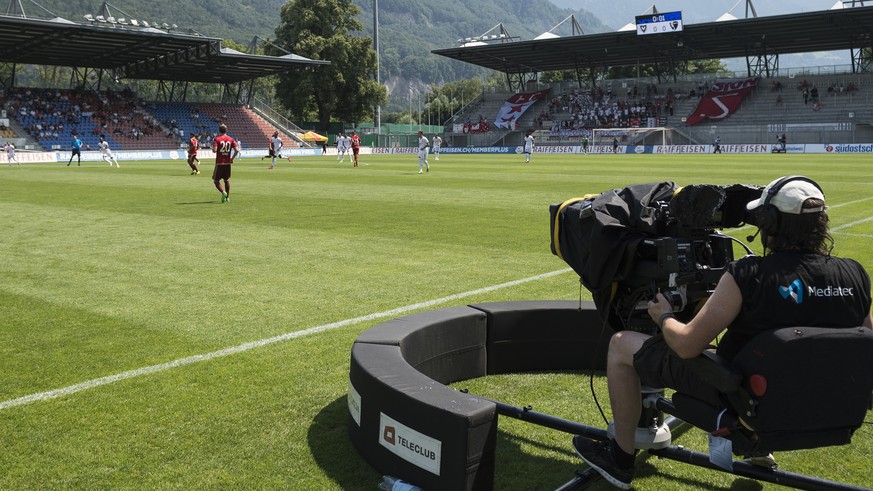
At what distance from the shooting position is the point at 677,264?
3305 millimetres

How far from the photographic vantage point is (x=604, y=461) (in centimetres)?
355

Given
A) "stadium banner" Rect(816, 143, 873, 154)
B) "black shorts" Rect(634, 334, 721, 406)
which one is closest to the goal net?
"stadium banner" Rect(816, 143, 873, 154)

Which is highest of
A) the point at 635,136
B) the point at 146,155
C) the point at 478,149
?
the point at 635,136

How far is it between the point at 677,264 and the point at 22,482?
317 cm

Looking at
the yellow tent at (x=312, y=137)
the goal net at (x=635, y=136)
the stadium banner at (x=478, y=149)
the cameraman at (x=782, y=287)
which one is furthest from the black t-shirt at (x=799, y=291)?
the yellow tent at (x=312, y=137)

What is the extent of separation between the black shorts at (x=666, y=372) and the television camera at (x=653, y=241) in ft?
0.66

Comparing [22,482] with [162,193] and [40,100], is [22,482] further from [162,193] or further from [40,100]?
[40,100]

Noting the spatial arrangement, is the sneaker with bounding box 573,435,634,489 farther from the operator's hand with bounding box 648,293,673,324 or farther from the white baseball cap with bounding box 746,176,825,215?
the white baseball cap with bounding box 746,176,825,215

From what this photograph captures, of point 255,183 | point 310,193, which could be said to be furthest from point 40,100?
point 310,193

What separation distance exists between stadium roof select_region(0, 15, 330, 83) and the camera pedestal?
164 ft

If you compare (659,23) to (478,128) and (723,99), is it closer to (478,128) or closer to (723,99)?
(723,99)

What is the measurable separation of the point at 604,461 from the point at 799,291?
1.26 meters

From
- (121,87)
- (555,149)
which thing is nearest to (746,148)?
(555,149)

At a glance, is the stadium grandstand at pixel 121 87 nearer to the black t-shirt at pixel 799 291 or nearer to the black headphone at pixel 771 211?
the black headphone at pixel 771 211
